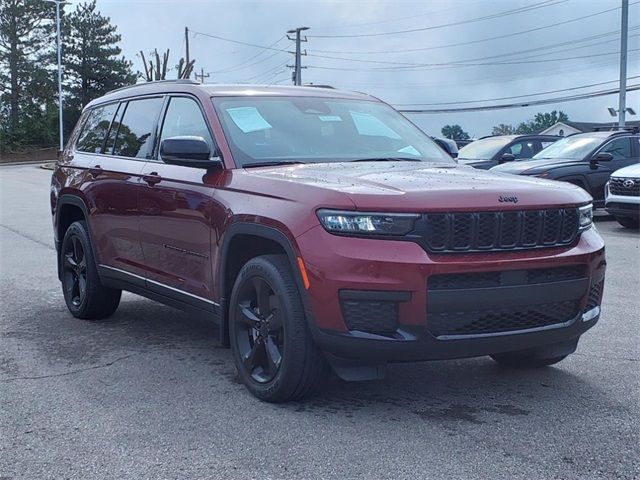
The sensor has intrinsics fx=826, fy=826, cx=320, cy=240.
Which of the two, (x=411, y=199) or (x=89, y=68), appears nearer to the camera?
(x=411, y=199)

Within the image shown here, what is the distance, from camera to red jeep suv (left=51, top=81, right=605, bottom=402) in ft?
13.0

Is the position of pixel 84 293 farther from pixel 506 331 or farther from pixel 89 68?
pixel 89 68

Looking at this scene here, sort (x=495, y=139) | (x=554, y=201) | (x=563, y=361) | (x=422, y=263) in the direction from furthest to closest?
1. (x=495, y=139)
2. (x=563, y=361)
3. (x=554, y=201)
4. (x=422, y=263)

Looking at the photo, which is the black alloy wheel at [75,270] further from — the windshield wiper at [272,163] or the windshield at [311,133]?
the windshield wiper at [272,163]

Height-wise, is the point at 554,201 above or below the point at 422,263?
above

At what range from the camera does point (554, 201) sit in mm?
4309

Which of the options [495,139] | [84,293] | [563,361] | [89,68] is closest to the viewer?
[563,361]

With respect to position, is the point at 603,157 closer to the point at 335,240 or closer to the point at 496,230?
the point at 496,230

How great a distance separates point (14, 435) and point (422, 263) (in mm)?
2196

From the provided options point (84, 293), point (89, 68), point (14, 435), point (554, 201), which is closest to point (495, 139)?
point (84, 293)

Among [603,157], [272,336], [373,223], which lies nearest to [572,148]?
[603,157]

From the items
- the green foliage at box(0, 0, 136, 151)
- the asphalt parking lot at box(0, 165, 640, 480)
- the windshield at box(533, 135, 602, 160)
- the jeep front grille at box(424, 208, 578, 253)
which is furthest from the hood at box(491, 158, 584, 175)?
the green foliage at box(0, 0, 136, 151)

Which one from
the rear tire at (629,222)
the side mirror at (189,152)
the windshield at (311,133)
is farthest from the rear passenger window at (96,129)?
the rear tire at (629,222)

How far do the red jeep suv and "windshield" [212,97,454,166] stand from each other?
0.5 inches
